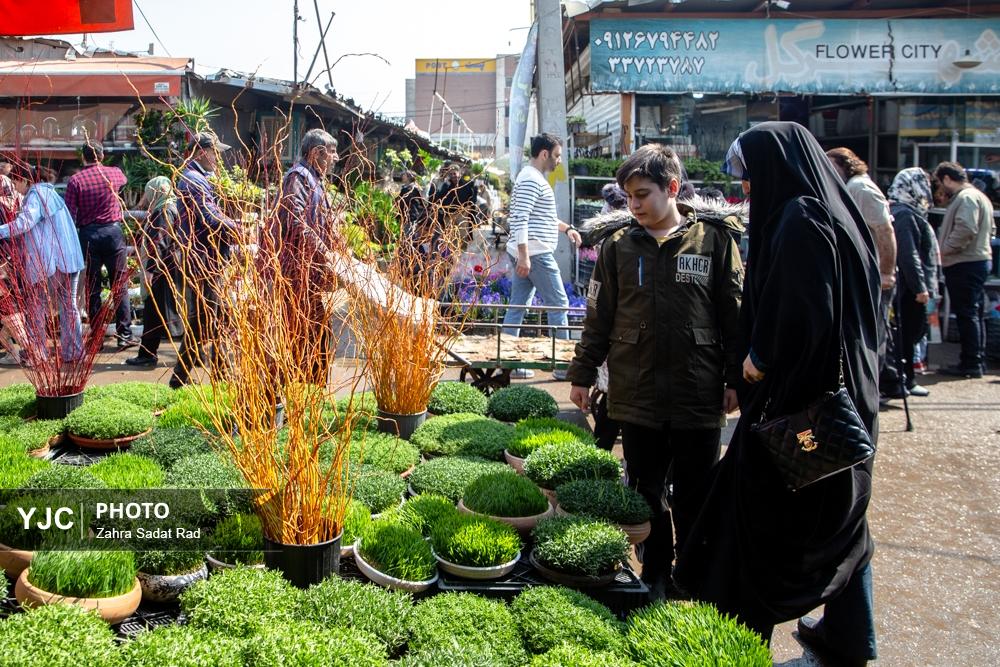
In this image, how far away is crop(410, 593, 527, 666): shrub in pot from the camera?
7.36 feet

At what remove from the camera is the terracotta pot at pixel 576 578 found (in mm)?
2697

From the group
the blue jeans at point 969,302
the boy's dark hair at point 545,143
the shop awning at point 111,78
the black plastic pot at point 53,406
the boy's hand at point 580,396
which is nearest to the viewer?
the boy's hand at point 580,396

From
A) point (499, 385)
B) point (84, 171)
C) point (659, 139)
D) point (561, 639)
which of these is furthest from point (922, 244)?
point (84, 171)

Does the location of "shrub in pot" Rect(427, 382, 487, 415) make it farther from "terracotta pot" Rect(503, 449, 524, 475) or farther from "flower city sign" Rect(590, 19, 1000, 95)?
"flower city sign" Rect(590, 19, 1000, 95)

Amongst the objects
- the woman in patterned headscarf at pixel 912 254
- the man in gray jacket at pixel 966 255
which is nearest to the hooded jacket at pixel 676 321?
the woman in patterned headscarf at pixel 912 254

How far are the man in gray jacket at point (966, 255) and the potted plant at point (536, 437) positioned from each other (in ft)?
17.2

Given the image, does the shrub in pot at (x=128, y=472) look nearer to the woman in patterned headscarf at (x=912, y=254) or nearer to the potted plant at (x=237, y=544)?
the potted plant at (x=237, y=544)

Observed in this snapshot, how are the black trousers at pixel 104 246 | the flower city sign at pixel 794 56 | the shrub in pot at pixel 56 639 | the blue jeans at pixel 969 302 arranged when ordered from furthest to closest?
the flower city sign at pixel 794 56 → the blue jeans at pixel 969 302 → the black trousers at pixel 104 246 → the shrub in pot at pixel 56 639

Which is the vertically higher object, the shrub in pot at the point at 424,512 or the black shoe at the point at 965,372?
the shrub in pot at the point at 424,512

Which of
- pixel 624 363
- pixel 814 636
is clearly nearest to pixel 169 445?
pixel 624 363

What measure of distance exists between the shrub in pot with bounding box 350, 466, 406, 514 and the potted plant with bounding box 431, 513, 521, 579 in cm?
44

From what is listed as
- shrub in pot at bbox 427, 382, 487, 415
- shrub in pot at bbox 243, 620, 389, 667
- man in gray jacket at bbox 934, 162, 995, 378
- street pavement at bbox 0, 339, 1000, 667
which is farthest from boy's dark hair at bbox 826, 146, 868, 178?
shrub in pot at bbox 243, 620, 389, 667

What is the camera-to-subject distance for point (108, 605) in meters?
2.32

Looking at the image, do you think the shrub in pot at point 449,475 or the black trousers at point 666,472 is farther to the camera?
the shrub in pot at point 449,475
